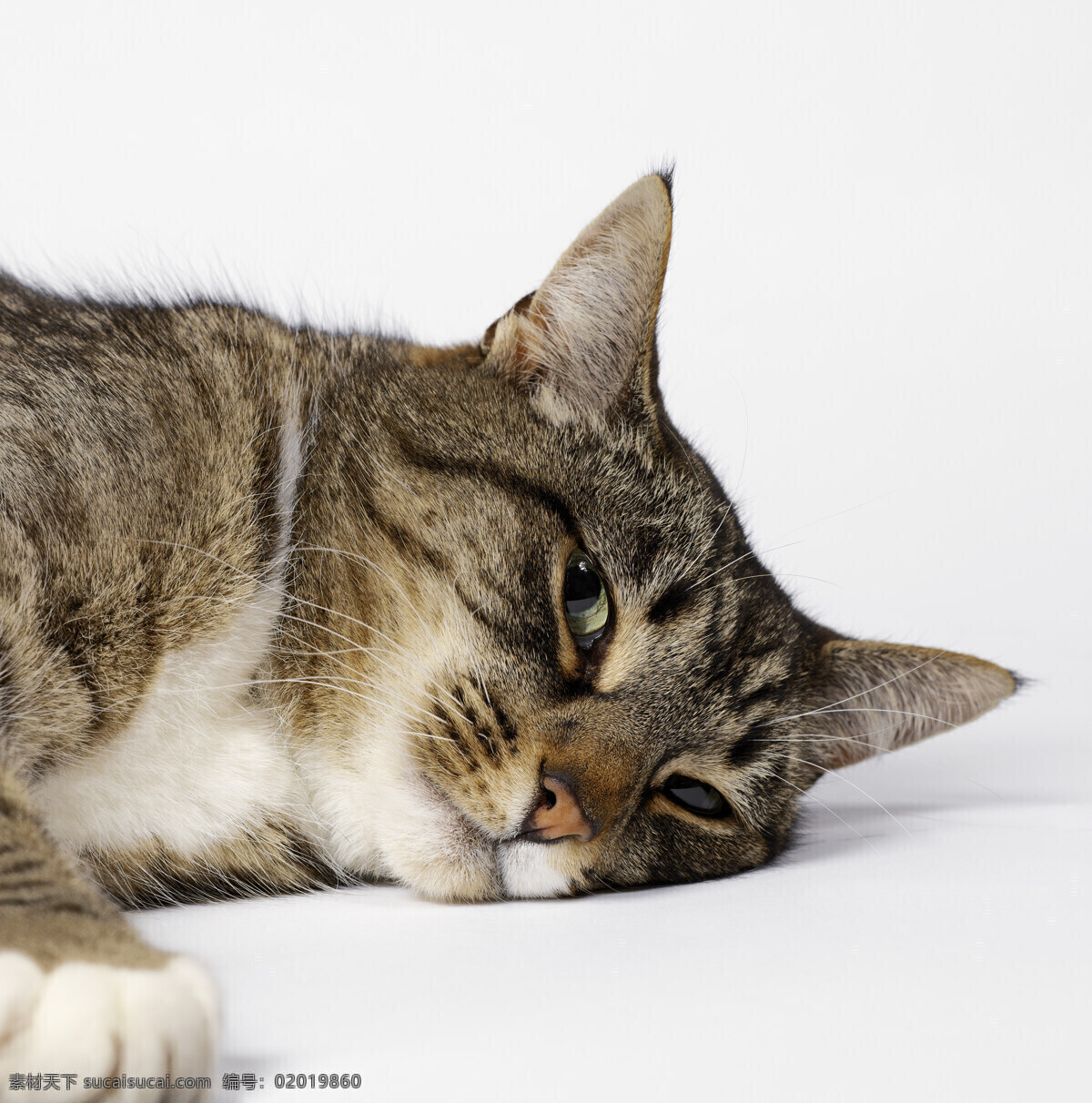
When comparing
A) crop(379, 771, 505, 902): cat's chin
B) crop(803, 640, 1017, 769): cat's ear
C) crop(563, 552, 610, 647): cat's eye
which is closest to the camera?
crop(379, 771, 505, 902): cat's chin

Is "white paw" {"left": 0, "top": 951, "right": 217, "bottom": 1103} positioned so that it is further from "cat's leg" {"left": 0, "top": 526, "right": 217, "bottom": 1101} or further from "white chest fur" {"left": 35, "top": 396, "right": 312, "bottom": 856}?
"white chest fur" {"left": 35, "top": 396, "right": 312, "bottom": 856}

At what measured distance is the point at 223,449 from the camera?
6.70ft

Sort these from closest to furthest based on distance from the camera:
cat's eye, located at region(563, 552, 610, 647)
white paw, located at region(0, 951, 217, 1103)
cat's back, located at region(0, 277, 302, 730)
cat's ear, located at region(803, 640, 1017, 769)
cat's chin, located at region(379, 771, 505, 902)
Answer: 1. white paw, located at region(0, 951, 217, 1103)
2. cat's back, located at region(0, 277, 302, 730)
3. cat's chin, located at region(379, 771, 505, 902)
4. cat's eye, located at region(563, 552, 610, 647)
5. cat's ear, located at region(803, 640, 1017, 769)

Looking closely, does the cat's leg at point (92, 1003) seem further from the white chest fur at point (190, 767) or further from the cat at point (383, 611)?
the white chest fur at point (190, 767)

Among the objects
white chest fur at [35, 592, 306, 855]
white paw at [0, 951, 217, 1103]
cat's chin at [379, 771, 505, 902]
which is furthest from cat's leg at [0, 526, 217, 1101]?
cat's chin at [379, 771, 505, 902]

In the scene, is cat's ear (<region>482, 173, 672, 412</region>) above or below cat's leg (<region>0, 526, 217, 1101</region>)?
above

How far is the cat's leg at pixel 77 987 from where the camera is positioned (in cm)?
114

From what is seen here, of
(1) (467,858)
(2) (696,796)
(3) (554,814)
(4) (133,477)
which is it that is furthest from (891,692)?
(4) (133,477)

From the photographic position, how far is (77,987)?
119 centimetres

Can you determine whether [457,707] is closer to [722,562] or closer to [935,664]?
[722,562]

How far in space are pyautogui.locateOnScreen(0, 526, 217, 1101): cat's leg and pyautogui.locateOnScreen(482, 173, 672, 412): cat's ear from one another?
48.5 inches

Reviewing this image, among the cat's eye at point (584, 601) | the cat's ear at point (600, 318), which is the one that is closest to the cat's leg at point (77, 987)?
the cat's eye at point (584, 601)

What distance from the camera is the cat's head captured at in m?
1.92

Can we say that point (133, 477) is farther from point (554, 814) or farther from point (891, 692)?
point (891, 692)
